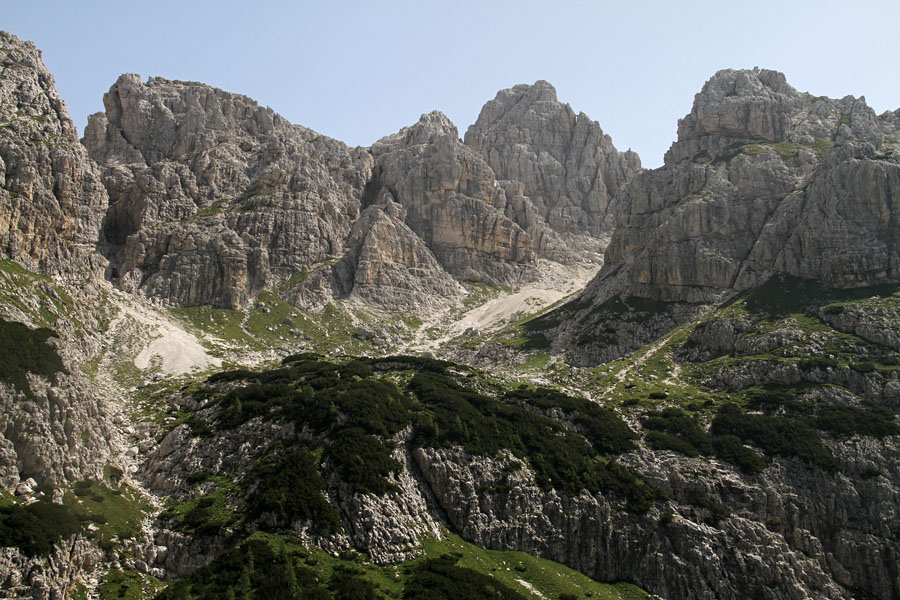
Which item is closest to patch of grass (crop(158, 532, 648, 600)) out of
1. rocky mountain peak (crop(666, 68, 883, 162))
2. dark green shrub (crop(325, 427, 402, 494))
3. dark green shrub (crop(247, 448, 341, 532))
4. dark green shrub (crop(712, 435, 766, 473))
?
dark green shrub (crop(247, 448, 341, 532))

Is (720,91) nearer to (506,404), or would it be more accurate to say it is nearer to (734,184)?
(734,184)

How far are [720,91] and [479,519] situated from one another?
589ft

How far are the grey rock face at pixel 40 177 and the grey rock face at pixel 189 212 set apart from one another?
12.3 metres

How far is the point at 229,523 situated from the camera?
58469mm

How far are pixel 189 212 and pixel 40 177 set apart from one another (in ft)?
175

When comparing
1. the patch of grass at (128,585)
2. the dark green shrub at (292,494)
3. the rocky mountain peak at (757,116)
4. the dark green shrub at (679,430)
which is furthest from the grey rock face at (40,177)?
the rocky mountain peak at (757,116)

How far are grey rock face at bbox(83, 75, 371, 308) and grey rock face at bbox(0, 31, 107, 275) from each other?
12302 millimetres

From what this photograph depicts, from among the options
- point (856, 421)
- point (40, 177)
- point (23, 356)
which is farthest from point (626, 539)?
point (40, 177)

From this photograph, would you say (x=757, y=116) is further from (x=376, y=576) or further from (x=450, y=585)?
(x=376, y=576)

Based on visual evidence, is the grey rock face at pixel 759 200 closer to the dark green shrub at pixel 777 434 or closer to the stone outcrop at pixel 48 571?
the dark green shrub at pixel 777 434

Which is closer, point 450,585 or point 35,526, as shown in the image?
point 35,526

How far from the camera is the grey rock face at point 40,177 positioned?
379 ft

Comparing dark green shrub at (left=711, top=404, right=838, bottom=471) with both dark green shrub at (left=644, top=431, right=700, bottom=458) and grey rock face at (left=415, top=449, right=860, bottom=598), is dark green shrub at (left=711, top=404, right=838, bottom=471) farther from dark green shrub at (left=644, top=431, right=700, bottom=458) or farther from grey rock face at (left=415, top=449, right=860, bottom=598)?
grey rock face at (left=415, top=449, right=860, bottom=598)

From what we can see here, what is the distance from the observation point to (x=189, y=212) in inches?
6914
